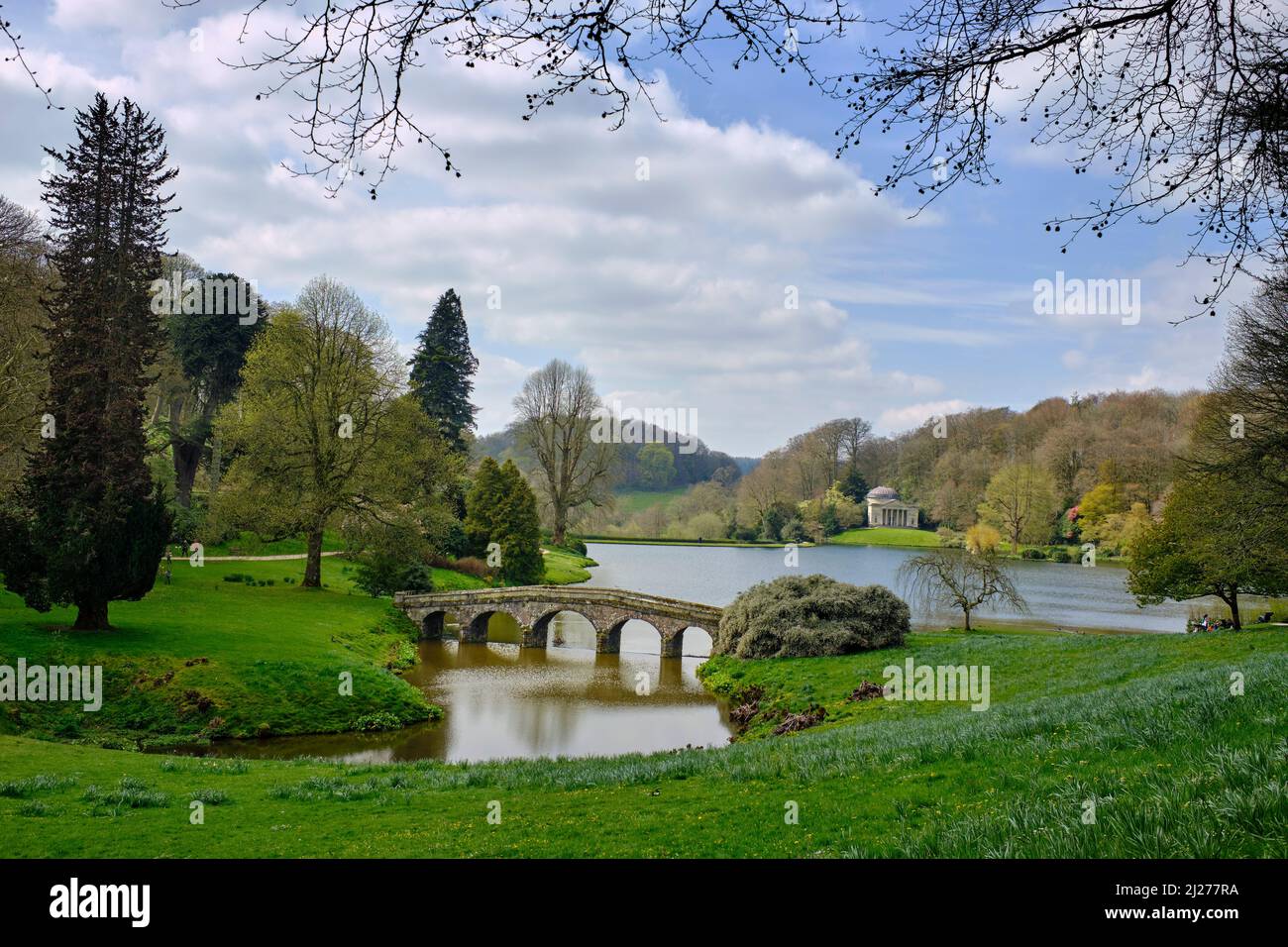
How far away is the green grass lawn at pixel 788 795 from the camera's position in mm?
5273

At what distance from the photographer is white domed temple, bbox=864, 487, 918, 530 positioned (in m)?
92.6

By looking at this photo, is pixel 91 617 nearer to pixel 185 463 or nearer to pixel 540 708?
pixel 540 708

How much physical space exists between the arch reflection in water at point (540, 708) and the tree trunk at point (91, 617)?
6051 mm

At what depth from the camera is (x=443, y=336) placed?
2406 inches

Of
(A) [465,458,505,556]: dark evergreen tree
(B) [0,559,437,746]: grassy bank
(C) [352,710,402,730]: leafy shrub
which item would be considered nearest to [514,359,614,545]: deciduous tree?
(A) [465,458,505,556]: dark evergreen tree

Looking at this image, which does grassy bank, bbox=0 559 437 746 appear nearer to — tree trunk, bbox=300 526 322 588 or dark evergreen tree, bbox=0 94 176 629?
dark evergreen tree, bbox=0 94 176 629

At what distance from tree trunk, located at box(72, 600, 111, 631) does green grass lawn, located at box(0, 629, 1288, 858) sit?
7.70m

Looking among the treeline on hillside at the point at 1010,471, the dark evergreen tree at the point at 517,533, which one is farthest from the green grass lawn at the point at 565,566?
the treeline on hillside at the point at 1010,471

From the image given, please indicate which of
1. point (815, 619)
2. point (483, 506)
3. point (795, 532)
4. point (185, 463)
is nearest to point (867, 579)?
point (483, 506)

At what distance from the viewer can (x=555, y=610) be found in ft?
117

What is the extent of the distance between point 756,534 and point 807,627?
2521 inches

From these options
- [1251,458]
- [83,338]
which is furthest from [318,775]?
[1251,458]

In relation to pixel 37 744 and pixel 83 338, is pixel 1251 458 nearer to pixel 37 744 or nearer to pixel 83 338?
pixel 37 744

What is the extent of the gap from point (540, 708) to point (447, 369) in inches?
1536
